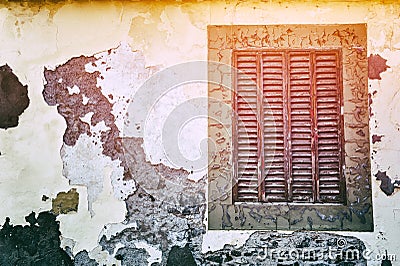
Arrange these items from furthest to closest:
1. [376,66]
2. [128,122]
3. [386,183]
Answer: [128,122]
[376,66]
[386,183]

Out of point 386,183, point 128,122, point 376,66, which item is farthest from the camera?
point 128,122

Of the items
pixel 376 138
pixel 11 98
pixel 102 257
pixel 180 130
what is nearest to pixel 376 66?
pixel 376 138

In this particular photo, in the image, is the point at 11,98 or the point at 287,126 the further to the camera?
the point at 11,98

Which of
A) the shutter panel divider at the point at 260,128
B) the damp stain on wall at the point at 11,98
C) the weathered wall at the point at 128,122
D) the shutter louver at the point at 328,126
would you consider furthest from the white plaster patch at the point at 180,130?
the damp stain on wall at the point at 11,98

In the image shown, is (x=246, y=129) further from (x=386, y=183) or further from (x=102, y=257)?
(x=102, y=257)

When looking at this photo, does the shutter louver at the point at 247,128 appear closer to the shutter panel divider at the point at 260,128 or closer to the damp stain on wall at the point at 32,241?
the shutter panel divider at the point at 260,128

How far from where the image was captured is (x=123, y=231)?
14.4 feet

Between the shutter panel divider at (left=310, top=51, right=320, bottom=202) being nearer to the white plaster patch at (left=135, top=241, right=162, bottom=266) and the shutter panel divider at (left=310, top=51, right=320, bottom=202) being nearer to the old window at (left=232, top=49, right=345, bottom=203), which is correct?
the old window at (left=232, top=49, right=345, bottom=203)

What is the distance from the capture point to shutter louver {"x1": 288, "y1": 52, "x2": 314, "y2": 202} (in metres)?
4.36

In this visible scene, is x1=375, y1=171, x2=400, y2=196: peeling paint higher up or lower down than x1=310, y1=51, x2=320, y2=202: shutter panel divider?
lower down

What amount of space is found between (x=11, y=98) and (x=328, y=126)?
9.98 feet

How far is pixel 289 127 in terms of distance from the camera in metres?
4.40

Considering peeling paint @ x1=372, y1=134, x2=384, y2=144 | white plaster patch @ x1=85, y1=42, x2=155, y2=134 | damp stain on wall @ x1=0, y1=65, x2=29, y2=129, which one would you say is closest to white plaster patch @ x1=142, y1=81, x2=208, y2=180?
white plaster patch @ x1=85, y1=42, x2=155, y2=134

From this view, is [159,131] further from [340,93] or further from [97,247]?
[340,93]
